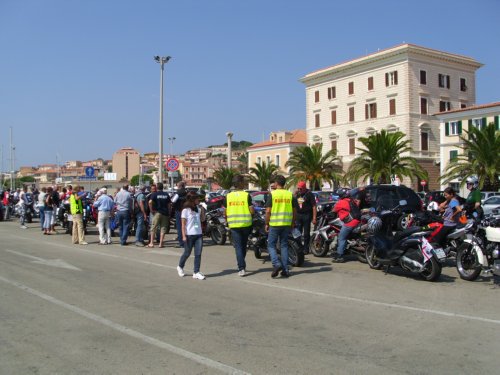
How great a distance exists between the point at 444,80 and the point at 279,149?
Result: 29306mm

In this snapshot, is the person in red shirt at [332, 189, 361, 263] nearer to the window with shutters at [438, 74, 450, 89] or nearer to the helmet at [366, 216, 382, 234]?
the helmet at [366, 216, 382, 234]

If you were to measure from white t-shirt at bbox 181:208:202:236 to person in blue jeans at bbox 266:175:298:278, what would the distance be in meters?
1.37

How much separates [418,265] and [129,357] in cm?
599

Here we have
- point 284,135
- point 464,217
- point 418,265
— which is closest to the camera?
point 418,265

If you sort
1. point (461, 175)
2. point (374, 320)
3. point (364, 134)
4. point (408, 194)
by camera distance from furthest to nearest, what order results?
point (364, 134) → point (461, 175) → point (408, 194) → point (374, 320)

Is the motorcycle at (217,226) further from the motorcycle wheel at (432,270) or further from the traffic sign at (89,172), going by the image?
the traffic sign at (89,172)

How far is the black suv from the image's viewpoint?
15830 mm

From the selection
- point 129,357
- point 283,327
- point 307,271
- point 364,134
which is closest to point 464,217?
point 307,271

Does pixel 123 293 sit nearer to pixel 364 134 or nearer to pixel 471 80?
pixel 364 134

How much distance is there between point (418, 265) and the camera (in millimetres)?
9250

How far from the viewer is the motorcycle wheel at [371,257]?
10.7 meters

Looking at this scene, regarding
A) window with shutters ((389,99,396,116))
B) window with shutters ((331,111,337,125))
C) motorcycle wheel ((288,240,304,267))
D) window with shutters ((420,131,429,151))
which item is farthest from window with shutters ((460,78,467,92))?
motorcycle wheel ((288,240,304,267))

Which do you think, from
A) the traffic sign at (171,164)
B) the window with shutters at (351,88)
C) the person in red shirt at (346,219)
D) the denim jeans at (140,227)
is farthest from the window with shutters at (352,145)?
A: the person in red shirt at (346,219)

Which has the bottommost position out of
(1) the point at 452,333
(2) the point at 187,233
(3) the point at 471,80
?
(1) the point at 452,333
